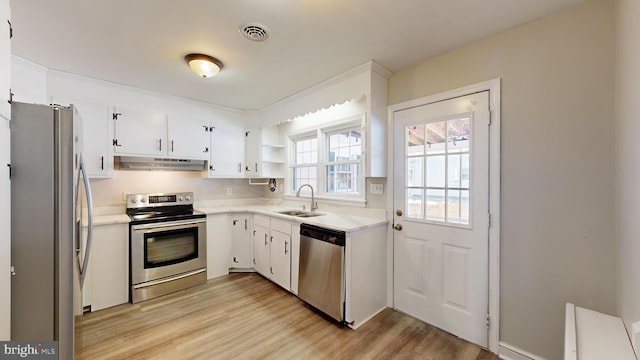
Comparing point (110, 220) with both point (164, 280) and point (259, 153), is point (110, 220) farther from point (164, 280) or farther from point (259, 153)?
point (259, 153)

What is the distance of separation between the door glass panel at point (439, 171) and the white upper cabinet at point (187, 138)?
8.76 feet

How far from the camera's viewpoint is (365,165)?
2.45m

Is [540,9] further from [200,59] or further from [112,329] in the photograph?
[112,329]

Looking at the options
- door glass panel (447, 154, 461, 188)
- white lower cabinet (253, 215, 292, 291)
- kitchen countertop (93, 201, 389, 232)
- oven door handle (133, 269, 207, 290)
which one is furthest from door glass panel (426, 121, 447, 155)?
oven door handle (133, 269, 207, 290)

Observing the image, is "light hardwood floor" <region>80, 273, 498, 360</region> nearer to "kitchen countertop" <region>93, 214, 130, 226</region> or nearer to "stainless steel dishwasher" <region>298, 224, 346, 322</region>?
"stainless steel dishwasher" <region>298, 224, 346, 322</region>

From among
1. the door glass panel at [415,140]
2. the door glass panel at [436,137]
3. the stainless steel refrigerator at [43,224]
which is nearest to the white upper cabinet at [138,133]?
the stainless steel refrigerator at [43,224]

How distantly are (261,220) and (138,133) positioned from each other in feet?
5.85

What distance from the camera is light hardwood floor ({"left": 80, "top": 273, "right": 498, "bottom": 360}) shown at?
6.17 feet

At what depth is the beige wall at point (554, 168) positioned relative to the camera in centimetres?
149

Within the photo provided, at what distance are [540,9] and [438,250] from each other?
73.3 inches

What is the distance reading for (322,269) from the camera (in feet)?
7.77

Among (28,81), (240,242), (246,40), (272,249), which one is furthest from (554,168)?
(28,81)

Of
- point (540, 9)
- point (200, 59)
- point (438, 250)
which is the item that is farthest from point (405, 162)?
point (200, 59)

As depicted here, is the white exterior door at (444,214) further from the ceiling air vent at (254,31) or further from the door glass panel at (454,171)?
the ceiling air vent at (254,31)
